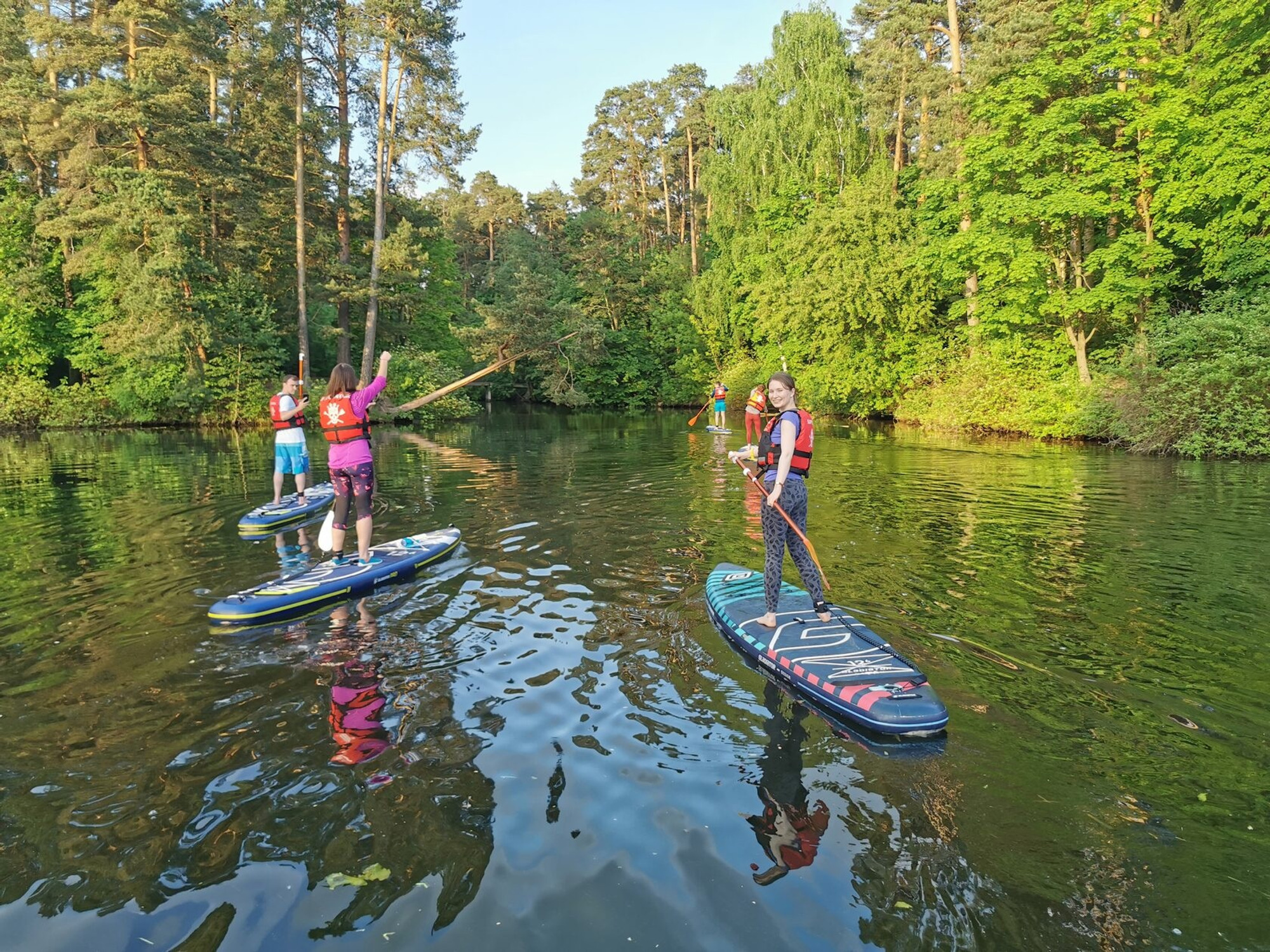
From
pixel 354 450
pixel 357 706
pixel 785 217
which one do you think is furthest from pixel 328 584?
pixel 785 217

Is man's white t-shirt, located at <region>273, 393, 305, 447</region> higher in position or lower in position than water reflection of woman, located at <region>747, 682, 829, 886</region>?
higher

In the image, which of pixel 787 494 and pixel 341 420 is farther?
pixel 341 420

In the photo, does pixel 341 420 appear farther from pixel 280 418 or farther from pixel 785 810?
pixel 785 810

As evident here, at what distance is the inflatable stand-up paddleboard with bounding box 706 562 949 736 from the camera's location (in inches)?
187

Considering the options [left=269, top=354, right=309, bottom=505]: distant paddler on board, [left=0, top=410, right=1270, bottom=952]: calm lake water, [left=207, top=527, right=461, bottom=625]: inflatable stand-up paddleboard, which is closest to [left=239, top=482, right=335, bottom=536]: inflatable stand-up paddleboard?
[left=269, top=354, right=309, bottom=505]: distant paddler on board

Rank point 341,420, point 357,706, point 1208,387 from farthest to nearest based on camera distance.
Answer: point 1208,387, point 341,420, point 357,706

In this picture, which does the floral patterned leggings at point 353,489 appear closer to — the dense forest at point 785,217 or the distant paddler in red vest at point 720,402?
the distant paddler in red vest at point 720,402

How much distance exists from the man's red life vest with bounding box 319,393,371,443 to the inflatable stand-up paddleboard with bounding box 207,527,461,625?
149cm

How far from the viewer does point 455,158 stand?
32.1 metres

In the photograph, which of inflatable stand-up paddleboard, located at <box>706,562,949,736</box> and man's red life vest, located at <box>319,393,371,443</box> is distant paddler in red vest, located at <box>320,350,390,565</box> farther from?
inflatable stand-up paddleboard, located at <box>706,562,949,736</box>

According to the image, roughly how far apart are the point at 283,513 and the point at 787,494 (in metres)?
8.79

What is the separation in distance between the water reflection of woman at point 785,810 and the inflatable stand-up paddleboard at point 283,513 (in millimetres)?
7953

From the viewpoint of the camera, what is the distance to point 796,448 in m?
6.30

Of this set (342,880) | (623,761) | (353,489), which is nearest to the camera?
(342,880)
